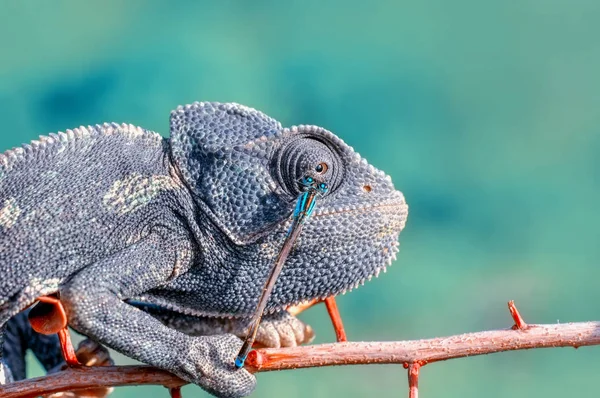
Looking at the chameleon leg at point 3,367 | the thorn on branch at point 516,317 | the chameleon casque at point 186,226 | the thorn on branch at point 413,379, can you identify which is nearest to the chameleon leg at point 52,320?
the chameleon casque at point 186,226

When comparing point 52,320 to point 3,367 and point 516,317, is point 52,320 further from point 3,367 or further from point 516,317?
point 516,317

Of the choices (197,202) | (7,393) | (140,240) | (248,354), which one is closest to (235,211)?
(197,202)

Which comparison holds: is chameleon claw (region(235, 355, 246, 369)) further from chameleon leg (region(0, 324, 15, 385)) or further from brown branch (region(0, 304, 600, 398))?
chameleon leg (region(0, 324, 15, 385))

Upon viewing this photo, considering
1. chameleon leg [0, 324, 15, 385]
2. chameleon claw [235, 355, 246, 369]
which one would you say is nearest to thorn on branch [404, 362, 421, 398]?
Answer: chameleon claw [235, 355, 246, 369]

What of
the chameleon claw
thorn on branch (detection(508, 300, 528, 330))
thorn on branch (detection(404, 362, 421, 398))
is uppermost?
thorn on branch (detection(508, 300, 528, 330))

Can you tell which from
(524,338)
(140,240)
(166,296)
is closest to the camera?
(524,338)

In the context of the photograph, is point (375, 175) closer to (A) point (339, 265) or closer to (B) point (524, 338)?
(A) point (339, 265)
